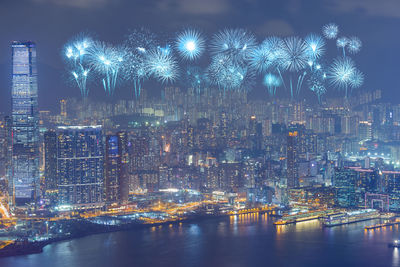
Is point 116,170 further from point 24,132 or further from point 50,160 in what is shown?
point 24,132

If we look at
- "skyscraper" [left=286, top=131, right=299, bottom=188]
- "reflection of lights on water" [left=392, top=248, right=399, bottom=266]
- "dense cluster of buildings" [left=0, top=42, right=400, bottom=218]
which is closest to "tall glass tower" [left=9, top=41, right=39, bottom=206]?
"dense cluster of buildings" [left=0, top=42, right=400, bottom=218]

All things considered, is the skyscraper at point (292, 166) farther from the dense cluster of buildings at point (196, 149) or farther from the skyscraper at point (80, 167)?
the skyscraper at point (80, 167)

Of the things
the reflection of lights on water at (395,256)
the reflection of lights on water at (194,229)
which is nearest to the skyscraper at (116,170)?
the reflection of lights on water at (194,229)

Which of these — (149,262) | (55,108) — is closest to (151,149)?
(55,108)

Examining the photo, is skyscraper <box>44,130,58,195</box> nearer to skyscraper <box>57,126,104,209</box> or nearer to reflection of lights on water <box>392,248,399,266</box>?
skyscraper <box>57,126,104,209</box>

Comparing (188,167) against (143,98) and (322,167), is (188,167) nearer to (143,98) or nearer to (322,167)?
(143,98)
